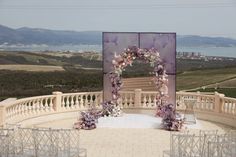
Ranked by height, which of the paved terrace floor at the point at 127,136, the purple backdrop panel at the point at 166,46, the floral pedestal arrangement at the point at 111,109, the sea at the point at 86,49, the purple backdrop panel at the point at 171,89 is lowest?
the paved terrace floor at the point at 127,136

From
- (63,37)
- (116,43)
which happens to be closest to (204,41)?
(63,37)

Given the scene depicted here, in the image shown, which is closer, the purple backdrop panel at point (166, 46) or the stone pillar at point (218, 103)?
the stone pillar at point (218, 103)

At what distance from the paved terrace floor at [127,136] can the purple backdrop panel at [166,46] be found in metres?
1.83

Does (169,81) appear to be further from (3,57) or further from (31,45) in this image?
(31,45)

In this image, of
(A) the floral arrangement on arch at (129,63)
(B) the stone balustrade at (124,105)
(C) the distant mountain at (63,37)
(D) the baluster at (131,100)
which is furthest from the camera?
(C) the distant mountain at (63,37)

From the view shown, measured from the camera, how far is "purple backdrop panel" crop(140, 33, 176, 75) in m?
17.1

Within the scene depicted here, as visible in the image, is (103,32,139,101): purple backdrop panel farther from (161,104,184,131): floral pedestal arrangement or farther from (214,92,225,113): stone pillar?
(214,92,225,113): stone pillar

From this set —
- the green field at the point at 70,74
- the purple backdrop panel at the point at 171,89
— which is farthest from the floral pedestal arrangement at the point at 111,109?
the green field at the point at 70,74

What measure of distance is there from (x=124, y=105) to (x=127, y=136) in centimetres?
415

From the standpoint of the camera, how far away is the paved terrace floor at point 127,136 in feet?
39.5

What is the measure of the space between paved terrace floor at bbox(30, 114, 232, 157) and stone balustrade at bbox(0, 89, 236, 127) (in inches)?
19.0

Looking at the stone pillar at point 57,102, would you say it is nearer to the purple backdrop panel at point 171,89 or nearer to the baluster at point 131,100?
the baluster at point 131,100

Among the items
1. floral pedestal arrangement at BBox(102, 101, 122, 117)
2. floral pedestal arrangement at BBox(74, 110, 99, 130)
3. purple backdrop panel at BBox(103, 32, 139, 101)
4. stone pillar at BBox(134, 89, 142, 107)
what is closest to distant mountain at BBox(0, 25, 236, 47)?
stone pillar at BBox(134, 89, 142, 107)

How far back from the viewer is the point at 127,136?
14.2 meters
